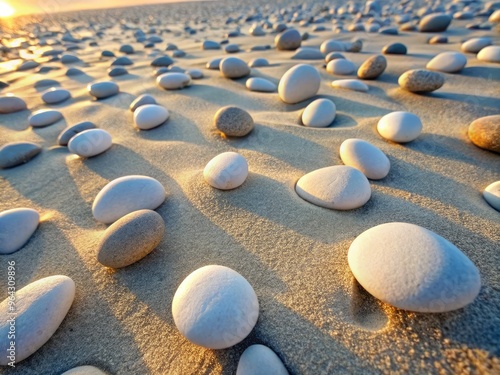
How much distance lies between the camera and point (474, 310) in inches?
26.7

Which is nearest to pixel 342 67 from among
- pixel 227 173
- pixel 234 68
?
pixel 234 68

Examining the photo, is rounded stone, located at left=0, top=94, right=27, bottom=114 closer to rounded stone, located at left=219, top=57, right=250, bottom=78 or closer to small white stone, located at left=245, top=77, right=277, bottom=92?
rounded stone, located at left=219, top=57, right=250, bottom=78

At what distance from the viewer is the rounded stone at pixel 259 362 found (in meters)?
0.62

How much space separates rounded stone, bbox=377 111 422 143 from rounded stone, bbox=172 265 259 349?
1.11 meters

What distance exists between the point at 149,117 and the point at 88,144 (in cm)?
38

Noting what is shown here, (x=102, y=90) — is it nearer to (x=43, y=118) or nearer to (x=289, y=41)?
(x=43, y=118)

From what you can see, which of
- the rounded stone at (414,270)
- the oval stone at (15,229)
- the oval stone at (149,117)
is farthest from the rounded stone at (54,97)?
the rounded stone at (414,270)

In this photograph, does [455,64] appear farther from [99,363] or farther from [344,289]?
[99,363]

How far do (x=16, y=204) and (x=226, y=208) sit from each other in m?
0.96

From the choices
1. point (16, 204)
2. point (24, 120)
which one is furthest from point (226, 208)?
point (24, 120)

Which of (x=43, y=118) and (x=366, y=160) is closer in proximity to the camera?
(x=366, y=160)

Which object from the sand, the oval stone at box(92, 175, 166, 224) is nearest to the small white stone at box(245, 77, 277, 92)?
the sand

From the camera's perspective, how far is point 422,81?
173 cm

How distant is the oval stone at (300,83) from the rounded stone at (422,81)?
0.58 metres
